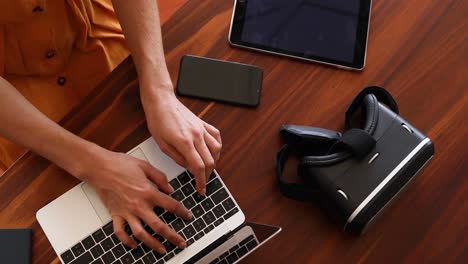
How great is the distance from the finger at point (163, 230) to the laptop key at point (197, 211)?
0.04 m

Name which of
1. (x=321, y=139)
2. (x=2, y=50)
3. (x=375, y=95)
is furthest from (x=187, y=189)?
(x=2, y=50)

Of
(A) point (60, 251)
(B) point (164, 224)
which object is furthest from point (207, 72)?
(A) point (60, 251)

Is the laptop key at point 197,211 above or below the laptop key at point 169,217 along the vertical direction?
above

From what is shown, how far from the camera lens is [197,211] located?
81 cm

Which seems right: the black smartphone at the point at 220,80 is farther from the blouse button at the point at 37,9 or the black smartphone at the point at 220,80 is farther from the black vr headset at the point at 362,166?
the blouse button at the point at 37,9

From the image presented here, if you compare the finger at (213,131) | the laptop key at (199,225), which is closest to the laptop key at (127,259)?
the laptop key at (199,225)

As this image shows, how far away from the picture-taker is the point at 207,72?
89cm

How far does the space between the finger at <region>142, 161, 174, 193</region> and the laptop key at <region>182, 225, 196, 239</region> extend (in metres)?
0.06

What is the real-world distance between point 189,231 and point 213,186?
8 centimetres

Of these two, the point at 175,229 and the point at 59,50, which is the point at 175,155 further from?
the point at 59,50

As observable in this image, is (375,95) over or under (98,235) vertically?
over

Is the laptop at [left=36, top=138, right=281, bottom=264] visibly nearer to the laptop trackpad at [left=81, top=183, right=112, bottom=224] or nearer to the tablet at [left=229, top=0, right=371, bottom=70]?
the laptop trackpad at [left=81, top=183, right=112, bottom=224]

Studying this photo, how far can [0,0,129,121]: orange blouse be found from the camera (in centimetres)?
97

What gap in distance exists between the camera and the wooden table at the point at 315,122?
0.81 m
